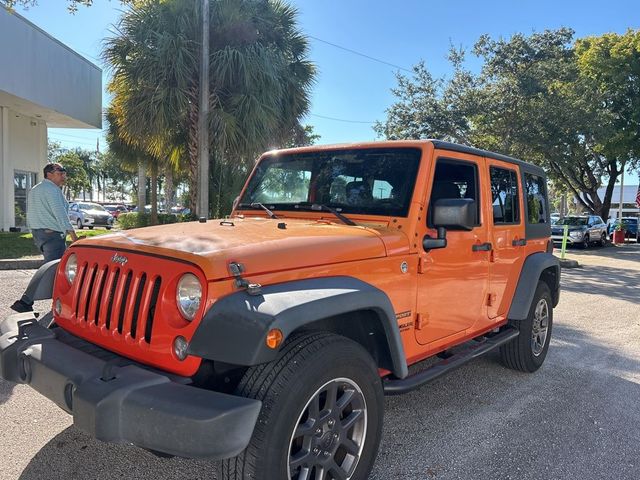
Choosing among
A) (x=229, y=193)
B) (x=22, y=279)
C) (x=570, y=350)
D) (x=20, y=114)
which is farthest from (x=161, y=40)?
(x=570, y=350)

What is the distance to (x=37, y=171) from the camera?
18.5 m

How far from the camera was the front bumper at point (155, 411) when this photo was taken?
192cm

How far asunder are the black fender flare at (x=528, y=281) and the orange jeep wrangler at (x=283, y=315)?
0.46 meters

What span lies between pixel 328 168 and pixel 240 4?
33.0ft

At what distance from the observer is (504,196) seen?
4277 mm

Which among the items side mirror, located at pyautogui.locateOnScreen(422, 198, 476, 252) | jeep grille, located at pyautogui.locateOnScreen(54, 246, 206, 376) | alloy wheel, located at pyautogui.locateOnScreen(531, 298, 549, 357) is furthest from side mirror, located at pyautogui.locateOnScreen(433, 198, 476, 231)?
alloy wheel, located at pyautogui.locateOnScreen(531, 298, 549, 357)

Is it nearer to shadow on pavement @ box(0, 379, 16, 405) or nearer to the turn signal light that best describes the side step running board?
the turn signal light

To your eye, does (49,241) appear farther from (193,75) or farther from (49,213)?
(193,75)

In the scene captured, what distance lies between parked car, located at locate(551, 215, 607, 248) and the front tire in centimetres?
2001

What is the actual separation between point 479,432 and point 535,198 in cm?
251

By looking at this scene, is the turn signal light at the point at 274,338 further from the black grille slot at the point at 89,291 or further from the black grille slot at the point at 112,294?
the black grille slot at the point at 89,291

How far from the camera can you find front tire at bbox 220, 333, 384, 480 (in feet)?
6.87

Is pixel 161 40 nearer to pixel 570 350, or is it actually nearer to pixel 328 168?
pixel 328 168

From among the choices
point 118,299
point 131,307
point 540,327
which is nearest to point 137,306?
point 131,307
